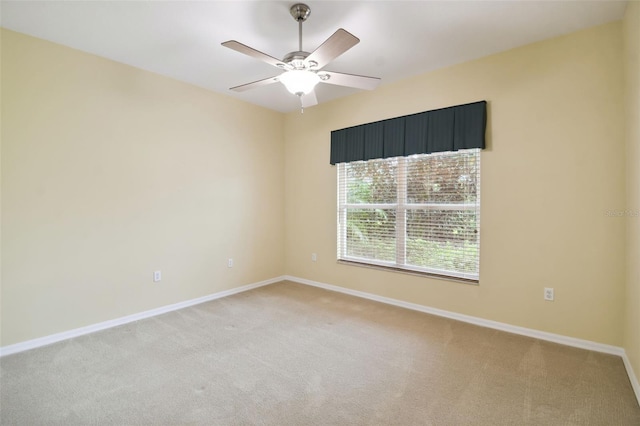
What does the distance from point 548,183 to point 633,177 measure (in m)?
0.60

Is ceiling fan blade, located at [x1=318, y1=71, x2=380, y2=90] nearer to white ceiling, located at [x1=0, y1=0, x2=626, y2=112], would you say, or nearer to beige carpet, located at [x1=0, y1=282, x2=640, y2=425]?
white ceiling, located at [x1=0, y1=0, x2=626, y2=112]

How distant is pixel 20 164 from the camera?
102 inches

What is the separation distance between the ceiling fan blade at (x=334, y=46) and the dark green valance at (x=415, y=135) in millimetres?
1716

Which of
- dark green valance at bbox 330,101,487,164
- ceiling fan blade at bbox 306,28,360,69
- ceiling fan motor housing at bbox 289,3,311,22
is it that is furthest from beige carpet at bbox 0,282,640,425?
ceiling fan motor housing at bbox 289,3,311,22

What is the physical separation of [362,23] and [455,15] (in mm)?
715

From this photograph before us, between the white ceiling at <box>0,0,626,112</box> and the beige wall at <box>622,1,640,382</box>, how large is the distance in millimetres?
301

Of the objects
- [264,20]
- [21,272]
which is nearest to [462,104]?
[264,20]

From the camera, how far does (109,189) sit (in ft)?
10.2

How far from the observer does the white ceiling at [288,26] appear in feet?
7.38

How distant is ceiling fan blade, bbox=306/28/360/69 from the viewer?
1771 millimetres

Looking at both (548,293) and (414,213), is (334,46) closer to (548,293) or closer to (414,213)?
(414,213)

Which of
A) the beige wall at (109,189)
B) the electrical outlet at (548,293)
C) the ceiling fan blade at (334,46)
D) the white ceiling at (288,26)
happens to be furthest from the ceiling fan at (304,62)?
the electrical outlet at (548,293)

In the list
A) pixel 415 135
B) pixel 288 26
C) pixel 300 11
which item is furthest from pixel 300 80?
pixel 415 135

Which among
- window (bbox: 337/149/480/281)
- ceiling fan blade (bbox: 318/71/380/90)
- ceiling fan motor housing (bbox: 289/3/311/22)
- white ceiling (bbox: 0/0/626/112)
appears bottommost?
window (bbox: 337/149/480/281)
